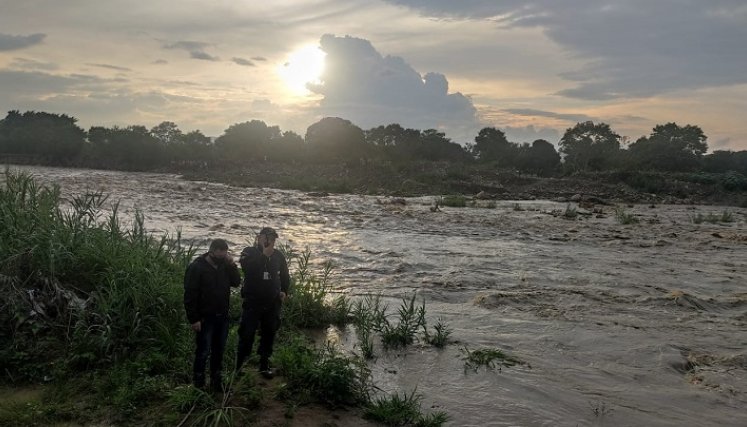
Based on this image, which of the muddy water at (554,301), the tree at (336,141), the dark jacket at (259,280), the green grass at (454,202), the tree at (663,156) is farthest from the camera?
the tree at (336,141)

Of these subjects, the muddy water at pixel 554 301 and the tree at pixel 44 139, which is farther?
the tree at pixel 44 139

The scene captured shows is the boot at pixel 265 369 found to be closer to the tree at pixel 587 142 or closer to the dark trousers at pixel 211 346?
the dark trousers at pixel 211 346

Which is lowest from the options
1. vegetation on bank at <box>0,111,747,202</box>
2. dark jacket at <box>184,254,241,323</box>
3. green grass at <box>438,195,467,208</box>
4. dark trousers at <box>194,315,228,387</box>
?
dark trousers at <box>194,315,228,387</box>

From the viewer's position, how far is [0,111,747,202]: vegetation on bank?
130 ft

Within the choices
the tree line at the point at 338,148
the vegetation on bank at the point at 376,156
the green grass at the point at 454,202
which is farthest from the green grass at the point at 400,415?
the tree line at the point at 338,148

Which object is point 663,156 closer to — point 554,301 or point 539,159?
point 539,159

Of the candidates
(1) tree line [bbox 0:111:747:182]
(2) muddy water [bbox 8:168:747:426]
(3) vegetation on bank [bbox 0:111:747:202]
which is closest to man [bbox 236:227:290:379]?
(2) muddy water [bbox 8:168:747:426]

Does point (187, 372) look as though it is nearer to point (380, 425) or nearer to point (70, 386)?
point (70, 386)

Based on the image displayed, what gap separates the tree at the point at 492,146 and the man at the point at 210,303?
56018 millimetres

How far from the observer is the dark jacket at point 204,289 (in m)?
5.21

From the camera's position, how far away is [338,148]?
180 feet

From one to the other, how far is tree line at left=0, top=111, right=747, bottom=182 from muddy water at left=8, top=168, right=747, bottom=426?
95.9 feet

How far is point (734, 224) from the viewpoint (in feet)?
74.4

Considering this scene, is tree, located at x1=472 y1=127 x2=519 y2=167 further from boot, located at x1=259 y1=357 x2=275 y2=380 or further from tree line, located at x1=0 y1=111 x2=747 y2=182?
boot, located at x1=259 y1=357 x2=275 y2=380
